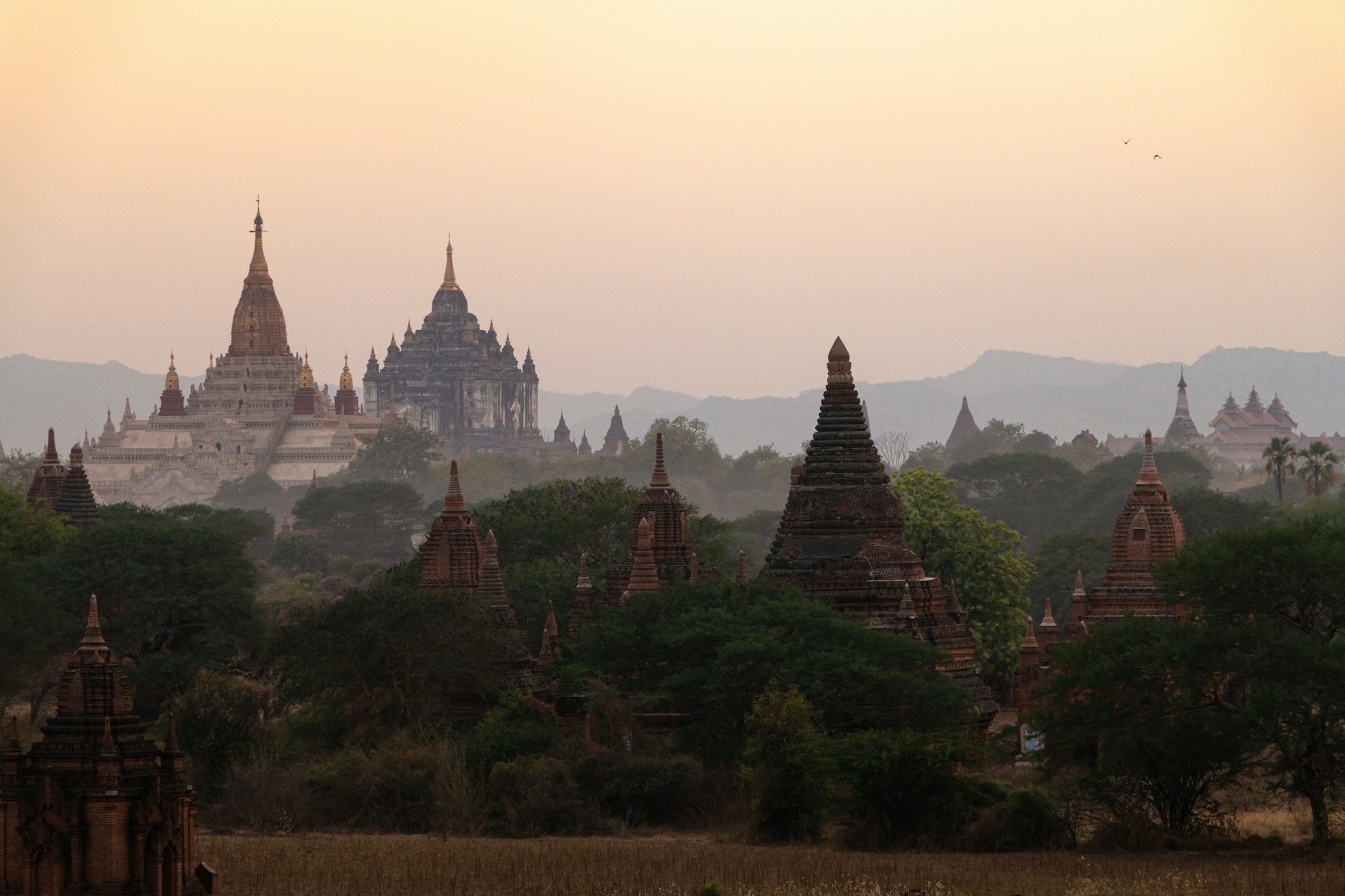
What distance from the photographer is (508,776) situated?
128ft

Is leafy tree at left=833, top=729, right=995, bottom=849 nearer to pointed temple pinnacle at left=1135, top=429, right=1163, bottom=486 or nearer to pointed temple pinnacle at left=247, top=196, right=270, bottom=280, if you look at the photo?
pointed temple pinnacle at left=1135, top=429, right=1163, bottom=486

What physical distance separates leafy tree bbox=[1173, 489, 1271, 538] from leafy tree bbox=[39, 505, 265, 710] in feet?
124

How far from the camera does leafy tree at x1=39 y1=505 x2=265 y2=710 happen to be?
54.0 metres

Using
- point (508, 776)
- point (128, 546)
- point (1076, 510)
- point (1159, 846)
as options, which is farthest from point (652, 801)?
point (1076, 510)

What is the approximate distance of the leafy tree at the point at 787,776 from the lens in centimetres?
3706

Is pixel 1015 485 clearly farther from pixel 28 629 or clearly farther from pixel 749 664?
pixel 749 664

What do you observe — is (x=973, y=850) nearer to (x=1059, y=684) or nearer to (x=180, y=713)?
(x=1059, y=684)

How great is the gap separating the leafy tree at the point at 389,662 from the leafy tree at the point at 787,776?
21.2 feet

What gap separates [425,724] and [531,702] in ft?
5.69

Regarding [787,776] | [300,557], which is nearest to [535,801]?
[787,776]

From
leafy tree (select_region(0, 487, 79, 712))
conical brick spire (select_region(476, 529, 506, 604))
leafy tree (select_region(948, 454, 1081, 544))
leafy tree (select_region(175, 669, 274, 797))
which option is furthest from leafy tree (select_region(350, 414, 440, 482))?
leafy tree (select_region(175, 669, 274, 797))

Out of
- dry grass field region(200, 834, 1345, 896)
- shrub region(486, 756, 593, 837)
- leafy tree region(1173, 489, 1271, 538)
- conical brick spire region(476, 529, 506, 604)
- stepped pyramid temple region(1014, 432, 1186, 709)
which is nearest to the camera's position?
dry grass field region(200, 834, 1345, 896)

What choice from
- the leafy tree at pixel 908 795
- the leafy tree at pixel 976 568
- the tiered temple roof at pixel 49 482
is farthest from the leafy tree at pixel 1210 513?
the leafy tree at pixel 908 795

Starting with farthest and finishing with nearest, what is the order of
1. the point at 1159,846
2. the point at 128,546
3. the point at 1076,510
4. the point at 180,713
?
the point at 1076,510, the point at 128,546, the point at 180,713, the point at 1159,846
